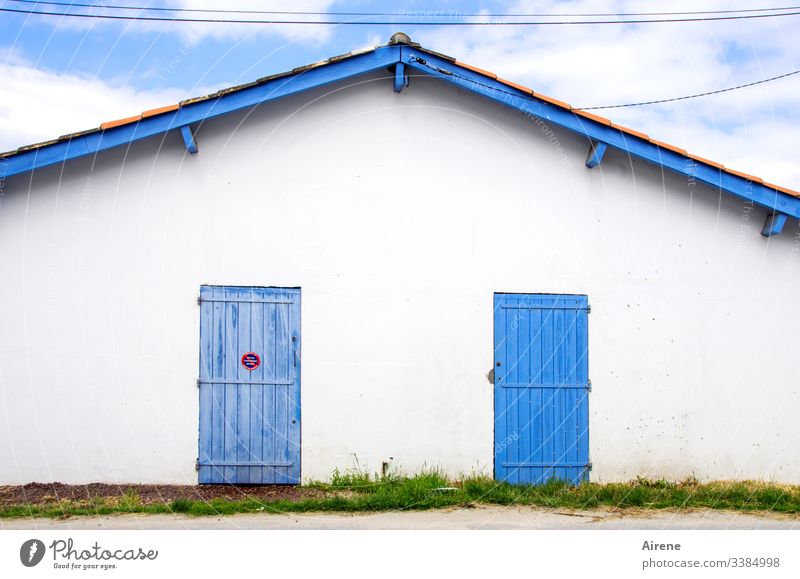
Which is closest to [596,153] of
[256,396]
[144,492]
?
[256,396]

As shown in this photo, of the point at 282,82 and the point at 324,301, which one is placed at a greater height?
the point at 282,82

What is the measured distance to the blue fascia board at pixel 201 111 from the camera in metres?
8.78

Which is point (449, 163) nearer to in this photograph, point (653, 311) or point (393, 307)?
point (393, 307)

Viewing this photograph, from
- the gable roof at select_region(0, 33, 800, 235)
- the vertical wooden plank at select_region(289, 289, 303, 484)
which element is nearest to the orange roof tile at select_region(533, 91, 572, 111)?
the gable roof at select_region(0, 33, 800, 235)

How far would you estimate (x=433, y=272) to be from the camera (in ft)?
31.8

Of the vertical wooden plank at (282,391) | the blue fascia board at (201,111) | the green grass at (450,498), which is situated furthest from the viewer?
the vertical wooden plank at (282,391)

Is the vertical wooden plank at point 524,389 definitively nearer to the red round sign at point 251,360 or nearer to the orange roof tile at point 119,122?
the red round sign at point 251,360

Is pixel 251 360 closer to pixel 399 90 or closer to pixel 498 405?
pixel 498 405

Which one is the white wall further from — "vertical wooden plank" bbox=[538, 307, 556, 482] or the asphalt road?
the asphalt road

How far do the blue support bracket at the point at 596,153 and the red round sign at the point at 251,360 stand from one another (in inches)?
169

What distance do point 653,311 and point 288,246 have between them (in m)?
4.20

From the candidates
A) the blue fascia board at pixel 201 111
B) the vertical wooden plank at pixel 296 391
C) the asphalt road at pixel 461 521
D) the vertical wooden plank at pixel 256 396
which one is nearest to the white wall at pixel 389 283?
the vertical wooden plank at pixel 296 391
